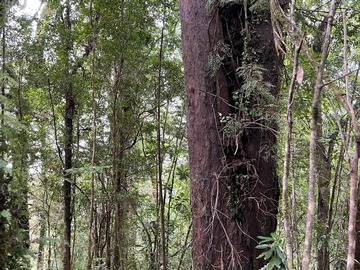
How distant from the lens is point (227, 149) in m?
3.17

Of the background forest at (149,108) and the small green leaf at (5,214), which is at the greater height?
the background forest at (149,108)

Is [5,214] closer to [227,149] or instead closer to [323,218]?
[227,149]

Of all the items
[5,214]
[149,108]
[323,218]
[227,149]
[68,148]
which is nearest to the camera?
[5,214]

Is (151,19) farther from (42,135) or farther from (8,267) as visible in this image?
(8,267)

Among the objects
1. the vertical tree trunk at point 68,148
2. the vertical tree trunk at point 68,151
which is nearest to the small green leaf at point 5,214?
the vertical tree trunk at point 68,148

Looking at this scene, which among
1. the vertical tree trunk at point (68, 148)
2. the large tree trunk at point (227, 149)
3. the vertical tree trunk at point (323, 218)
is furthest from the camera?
the vertical tree trunk at point (68, 148)

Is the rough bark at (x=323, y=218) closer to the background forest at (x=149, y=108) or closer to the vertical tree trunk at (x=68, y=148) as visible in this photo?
the background forest at (x=149, y=108)

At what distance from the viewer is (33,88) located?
19.5ft

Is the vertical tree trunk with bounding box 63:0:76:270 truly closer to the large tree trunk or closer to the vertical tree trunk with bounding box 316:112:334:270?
the large tree trunk

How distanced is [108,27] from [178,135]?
1866mm

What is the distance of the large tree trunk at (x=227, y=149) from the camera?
307 centimetres

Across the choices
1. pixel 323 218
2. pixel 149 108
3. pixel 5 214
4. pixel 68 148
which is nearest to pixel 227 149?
pixel 5 214

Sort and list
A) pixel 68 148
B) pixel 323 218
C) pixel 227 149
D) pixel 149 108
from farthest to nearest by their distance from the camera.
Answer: pixel 149 108 < pixel 68 148 < pixel 323 218 < pixel 227 149

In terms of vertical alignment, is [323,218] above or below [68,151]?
below
